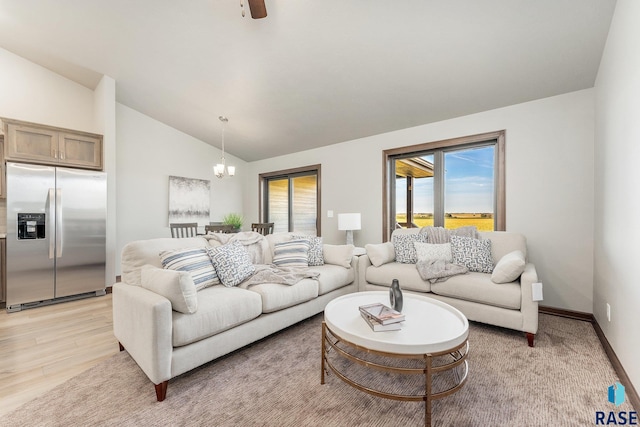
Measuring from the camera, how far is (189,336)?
5.74 feet

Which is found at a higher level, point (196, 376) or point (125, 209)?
point (125, 209)

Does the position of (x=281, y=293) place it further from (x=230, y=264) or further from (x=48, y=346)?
(x=48, y=346)

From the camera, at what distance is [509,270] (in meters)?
2.43

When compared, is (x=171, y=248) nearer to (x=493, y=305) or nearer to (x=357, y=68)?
(x=357, y=68)

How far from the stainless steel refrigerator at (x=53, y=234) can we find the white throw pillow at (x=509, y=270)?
15.8 ft

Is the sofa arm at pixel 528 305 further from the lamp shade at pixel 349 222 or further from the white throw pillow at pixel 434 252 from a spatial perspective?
the lamp shade at pixel 349 222

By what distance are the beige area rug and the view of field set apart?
169 cm

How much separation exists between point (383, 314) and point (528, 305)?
4.91ft

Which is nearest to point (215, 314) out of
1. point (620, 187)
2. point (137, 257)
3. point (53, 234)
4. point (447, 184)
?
point (137, 257)

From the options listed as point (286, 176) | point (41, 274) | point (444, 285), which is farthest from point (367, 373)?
point (286, 176)

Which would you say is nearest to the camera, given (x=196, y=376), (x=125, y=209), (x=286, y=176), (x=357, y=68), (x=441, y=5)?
(x=196, y=376)

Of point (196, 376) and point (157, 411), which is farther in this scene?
point (196, 376)

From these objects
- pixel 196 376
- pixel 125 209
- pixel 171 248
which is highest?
pixel 125 209

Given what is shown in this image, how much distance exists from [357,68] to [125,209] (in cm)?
430
